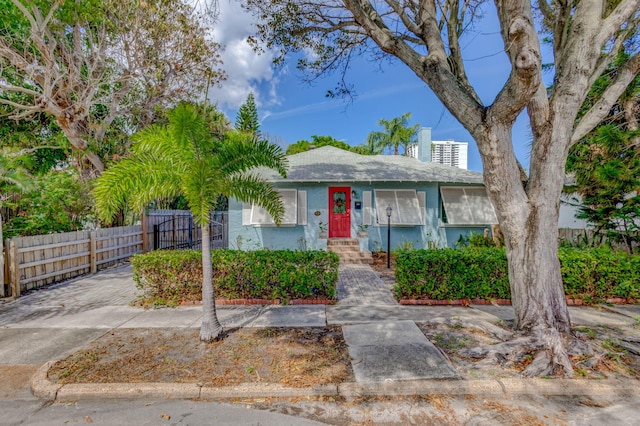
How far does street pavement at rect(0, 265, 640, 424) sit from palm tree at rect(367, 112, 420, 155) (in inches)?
890

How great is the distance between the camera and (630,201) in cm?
706

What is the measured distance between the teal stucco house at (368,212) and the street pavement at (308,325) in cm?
402

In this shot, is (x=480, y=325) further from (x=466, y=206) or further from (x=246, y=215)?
(x=246, y=215)

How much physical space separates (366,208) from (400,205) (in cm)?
129

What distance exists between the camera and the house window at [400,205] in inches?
444

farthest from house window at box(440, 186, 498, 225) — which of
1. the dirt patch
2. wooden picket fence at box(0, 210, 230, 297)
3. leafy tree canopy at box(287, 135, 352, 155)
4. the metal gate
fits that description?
leafy tree canopy at box(287, 135, 352, 155)

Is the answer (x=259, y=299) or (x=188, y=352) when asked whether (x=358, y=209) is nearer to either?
(x=259, y=299)

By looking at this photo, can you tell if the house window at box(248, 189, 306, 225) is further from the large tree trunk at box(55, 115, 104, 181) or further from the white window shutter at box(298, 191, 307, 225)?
the large tree trunk at box(55, 115, 104, 181)

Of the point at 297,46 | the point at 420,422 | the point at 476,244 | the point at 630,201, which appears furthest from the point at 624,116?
the point at 420,422

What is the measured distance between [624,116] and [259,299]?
427 inches

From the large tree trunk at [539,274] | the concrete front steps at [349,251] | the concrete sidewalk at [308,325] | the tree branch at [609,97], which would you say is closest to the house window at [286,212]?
the concrete front steps at [349,251]

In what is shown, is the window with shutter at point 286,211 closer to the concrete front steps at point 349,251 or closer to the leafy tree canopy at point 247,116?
the concrete front steps at point 349,251

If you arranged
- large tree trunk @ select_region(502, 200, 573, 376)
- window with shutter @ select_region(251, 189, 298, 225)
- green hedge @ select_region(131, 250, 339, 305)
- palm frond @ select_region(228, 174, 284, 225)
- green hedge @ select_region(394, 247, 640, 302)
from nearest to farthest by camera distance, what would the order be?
large tree trunk @ select_region(502, 200, 573, 376)
palm frond @ select_region(228, 174, 284, 225)
green hedge @ select_region(394, 247, 640, 302)
green hedge @ select_region(131, 250, 339, 305)
window with shutter @ select_region(251, 189, 298, 225)

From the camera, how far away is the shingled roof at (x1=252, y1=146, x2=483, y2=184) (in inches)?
429
